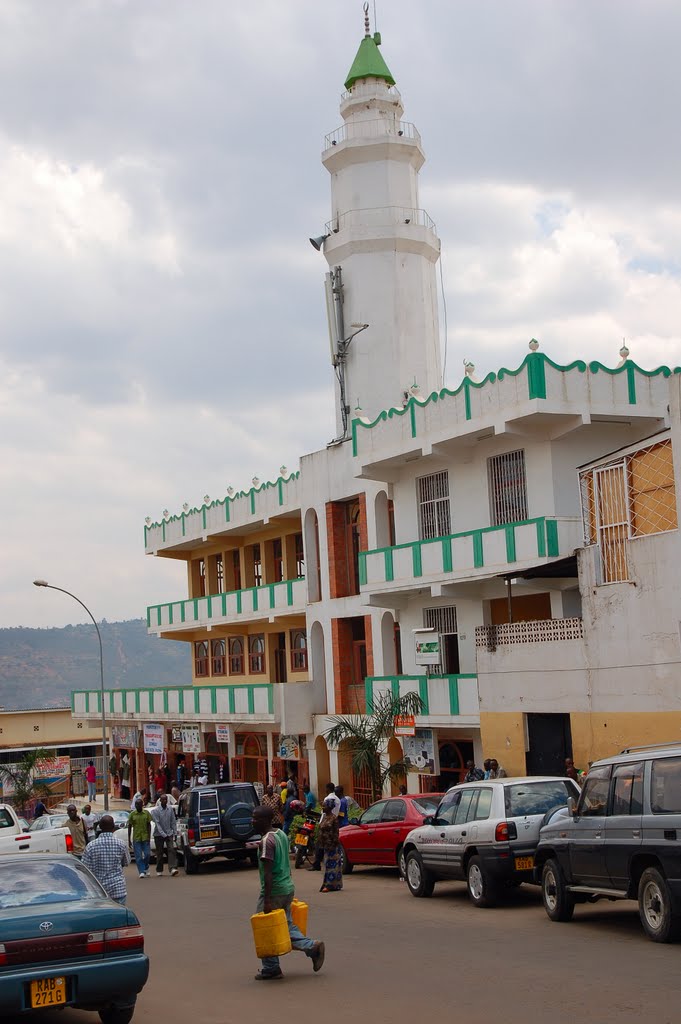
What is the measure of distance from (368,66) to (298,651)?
64.0ft

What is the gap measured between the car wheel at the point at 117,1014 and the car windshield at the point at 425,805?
449 inches

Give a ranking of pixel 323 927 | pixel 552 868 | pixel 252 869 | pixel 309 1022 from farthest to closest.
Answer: pixel 252 869 < pixel 323 927 < pixel 552 868 < pixel 309 1022

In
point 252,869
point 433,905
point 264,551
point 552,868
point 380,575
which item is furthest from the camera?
point 264,551

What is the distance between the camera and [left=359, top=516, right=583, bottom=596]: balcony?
27.6 m

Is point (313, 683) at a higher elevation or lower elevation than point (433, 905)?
higher

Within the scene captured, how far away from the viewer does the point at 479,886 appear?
52.9 feet

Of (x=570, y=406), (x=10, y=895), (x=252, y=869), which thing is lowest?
(x=252, y=869)

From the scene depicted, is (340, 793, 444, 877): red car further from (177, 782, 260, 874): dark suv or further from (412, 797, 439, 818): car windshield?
(177, 782, 260, 874): dark suv

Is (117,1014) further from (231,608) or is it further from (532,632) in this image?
(231,608)

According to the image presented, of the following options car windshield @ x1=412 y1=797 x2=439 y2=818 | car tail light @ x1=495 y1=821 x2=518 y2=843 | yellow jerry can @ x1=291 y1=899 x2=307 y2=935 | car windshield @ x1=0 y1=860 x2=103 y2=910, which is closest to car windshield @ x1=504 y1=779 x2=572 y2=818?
car tail light @ x1=495 y1=821 x2=518 y2=843

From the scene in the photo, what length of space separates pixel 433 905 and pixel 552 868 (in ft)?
10.6

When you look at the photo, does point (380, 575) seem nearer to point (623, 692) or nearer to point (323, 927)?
point (623, 692)

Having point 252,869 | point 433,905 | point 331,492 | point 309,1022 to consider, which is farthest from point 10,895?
point 331,492

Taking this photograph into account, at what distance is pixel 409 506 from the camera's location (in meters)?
34.4
